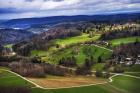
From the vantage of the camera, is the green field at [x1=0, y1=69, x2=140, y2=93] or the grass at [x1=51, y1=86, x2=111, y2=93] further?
the grass at [x1=51, y1=86, x2=111, y2=93]

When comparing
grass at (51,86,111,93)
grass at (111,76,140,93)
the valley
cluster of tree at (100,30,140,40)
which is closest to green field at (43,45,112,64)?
the valley

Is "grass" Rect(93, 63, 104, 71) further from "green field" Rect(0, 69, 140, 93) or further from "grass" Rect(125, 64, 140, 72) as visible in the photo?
"green field" Rect(0, 69, 140, 93)

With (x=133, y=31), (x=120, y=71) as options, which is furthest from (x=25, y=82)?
(x=133, y=31)

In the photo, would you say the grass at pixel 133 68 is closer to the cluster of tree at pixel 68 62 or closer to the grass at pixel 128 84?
the grass at pixel 128 84

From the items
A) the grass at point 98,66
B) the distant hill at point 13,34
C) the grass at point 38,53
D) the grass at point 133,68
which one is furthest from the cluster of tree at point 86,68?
the distant hill at point 13,34

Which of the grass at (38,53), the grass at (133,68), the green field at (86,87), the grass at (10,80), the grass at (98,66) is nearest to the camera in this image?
the green field at (86,87)

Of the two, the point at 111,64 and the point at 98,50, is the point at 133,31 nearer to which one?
the point at 98,50
